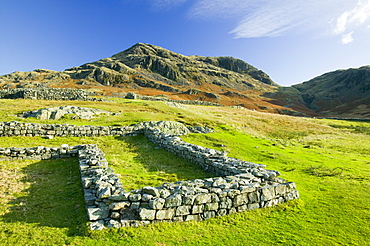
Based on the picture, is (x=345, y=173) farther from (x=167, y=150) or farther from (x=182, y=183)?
(x=167, y=150)

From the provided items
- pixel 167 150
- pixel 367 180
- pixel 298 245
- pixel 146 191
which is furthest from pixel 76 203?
pixel 367 180

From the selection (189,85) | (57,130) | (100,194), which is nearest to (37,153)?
(57,130)

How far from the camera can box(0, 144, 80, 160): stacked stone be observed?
16.1 metres

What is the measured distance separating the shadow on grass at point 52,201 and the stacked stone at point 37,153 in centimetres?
224

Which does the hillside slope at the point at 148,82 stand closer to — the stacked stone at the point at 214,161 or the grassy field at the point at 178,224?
the stacked stone at the point at 214,161

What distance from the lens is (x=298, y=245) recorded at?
7402 mm

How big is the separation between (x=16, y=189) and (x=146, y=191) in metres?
7.58

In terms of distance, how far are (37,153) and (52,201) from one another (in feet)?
28.9

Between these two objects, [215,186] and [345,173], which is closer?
[215,186]

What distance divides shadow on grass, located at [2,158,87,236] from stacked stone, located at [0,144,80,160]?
2.24 m

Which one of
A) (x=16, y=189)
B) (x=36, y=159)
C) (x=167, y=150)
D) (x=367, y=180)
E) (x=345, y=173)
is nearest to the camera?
(x=16, y=189)

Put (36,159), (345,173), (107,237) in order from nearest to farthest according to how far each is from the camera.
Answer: (107,237) → (345,173) → (36,159)

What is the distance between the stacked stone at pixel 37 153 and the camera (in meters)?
16.1

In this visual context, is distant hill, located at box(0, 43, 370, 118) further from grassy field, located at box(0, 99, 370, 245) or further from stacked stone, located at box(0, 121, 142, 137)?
grassy field, located at box(0, 99, 370, 245)
